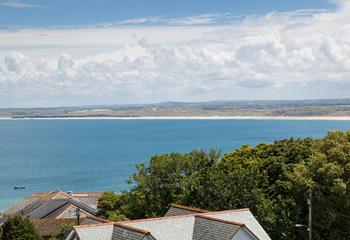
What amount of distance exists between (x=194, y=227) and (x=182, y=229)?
0.65 m

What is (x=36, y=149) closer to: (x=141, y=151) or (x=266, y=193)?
(x=141, y=151)

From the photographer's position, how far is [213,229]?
28.0 m

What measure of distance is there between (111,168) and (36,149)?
65.3 m

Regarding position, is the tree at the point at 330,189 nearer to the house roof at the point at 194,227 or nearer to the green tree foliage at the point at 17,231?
the house roof at the point at 194,227

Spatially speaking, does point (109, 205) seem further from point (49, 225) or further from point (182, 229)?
point (182, 229)

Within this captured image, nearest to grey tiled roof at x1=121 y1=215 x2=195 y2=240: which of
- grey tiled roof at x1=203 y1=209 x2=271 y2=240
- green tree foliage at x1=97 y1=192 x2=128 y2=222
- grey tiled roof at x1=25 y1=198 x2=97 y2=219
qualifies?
grey tiled roof at x1=203 y1=209 x2=271 y2=240

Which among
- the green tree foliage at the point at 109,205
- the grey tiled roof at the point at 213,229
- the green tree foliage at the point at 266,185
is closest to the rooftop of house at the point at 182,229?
the grey tiled roof at the point at 213,229

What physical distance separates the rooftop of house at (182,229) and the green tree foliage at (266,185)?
24.6ft

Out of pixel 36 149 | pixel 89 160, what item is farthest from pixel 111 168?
pixel 36 149

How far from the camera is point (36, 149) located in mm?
195750

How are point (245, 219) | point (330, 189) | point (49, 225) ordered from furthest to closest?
point (49, 225) < point (330, 189) < point (245, 219)

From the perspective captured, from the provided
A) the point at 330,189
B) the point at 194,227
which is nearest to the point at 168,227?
the point at 194,227

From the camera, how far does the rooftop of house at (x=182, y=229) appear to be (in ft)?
88.7

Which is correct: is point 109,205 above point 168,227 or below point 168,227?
above
